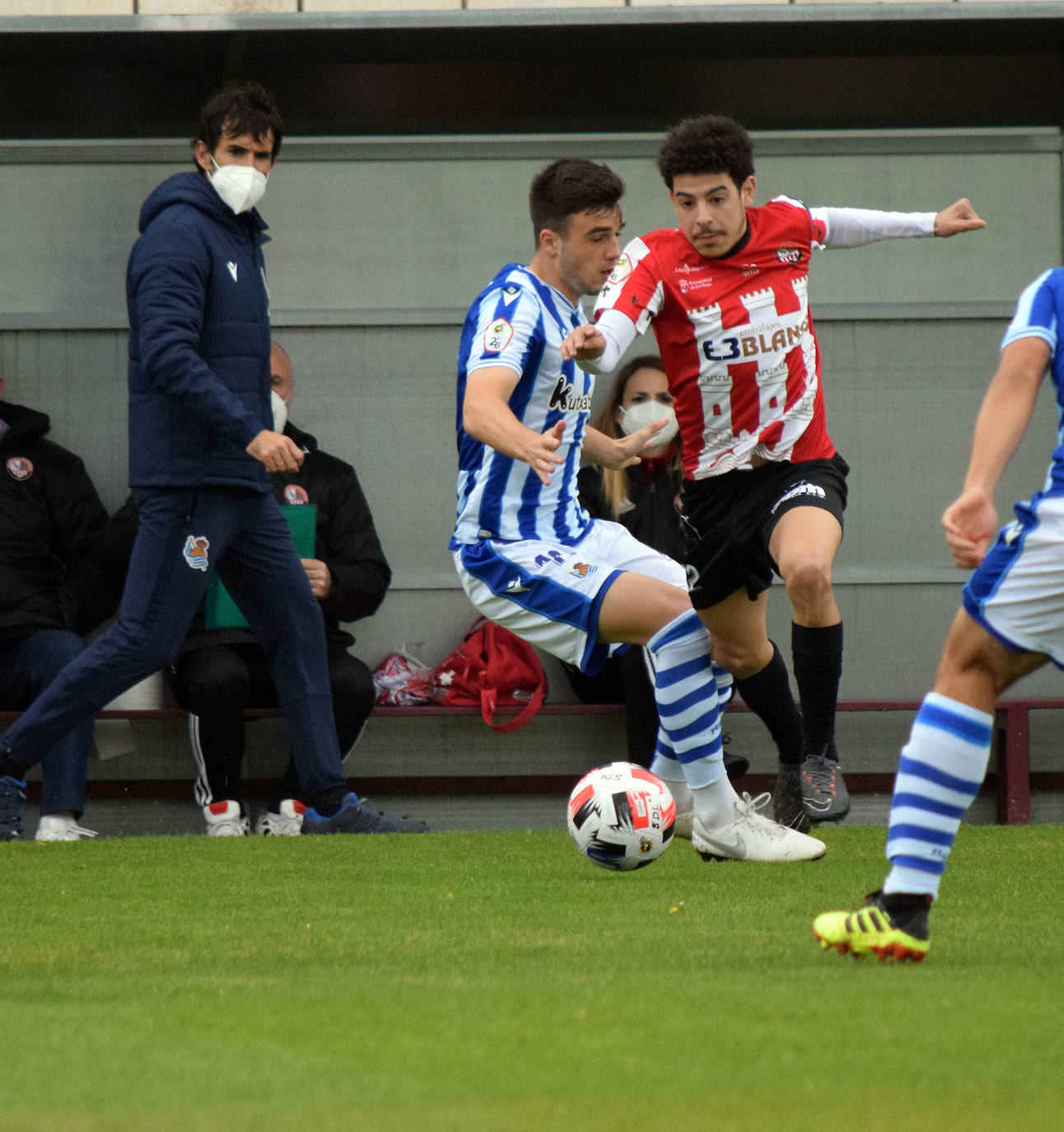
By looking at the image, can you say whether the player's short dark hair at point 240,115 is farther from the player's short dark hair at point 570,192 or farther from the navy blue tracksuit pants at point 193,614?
the navy blue tracksuit pants at point 193,614

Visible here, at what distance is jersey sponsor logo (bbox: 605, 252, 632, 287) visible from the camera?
519cm

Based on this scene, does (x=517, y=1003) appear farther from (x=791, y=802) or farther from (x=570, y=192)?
(x=570, y=192)

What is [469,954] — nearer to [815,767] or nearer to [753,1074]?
[753,1074]

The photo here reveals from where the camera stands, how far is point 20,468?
7160mm

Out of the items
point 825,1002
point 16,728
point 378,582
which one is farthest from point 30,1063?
point 378,582

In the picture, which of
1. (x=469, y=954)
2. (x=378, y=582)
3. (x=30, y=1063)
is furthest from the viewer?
(x=378, y=582)

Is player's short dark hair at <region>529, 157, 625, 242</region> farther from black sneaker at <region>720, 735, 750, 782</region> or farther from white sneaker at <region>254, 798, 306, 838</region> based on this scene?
white sneaker at <region>254, 798, 306, 838</region>

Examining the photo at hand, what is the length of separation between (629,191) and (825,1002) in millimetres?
5494

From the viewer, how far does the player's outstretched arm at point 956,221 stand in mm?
5195

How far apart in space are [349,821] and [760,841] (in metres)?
1.68

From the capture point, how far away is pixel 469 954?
3732 mm

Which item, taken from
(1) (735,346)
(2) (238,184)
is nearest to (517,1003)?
(1) (735,346)

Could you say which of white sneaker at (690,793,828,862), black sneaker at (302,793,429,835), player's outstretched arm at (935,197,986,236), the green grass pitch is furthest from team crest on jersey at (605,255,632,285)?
black sneaker at (302,793,429,835)

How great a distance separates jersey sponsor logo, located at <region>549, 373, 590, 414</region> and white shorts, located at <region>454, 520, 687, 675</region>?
1.34 feet
